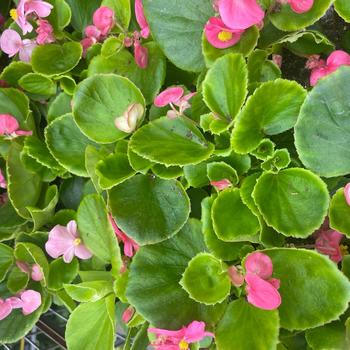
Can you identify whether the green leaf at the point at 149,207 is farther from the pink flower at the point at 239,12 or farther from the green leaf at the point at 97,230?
the pink flower at the point at 239,12

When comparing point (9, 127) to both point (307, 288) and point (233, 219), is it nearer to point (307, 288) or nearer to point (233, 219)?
point (233, 219)

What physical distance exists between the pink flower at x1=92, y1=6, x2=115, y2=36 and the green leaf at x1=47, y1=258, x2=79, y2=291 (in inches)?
12.8

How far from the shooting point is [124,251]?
2.14 feet

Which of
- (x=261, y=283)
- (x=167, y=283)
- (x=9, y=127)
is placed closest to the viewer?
(x=261, y=283)

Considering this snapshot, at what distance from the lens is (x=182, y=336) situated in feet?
1.76

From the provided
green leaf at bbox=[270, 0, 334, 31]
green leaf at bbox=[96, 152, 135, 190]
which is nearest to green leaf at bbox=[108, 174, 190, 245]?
green leaf at bbox=[96, 152, 135, 190]

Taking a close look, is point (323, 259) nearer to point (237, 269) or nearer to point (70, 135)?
point (237, 269)

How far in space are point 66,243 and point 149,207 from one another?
0.15 meters

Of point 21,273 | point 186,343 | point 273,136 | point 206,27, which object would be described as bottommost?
point 21,273

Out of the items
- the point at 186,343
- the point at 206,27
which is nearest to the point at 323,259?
the point at 186,343

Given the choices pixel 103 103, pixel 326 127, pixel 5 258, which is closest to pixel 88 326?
pixel 5 258

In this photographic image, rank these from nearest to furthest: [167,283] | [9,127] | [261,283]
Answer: [261,283] < [167,283] < [9,127]

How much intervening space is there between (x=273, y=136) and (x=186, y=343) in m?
0.26

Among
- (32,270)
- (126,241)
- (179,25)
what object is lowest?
A: (32,270)
